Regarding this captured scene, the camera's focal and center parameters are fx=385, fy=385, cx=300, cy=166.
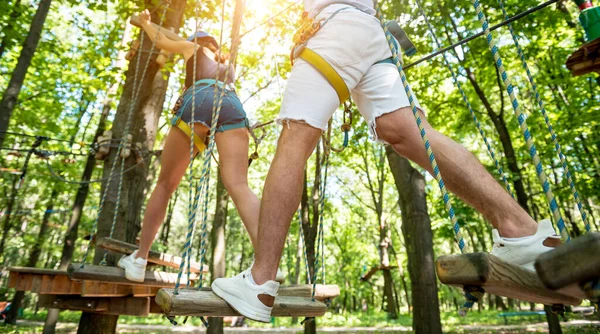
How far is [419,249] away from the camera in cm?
620

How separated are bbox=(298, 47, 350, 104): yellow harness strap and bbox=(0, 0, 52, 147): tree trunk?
357cm

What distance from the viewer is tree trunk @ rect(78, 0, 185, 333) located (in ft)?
15.0

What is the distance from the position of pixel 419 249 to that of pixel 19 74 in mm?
5792

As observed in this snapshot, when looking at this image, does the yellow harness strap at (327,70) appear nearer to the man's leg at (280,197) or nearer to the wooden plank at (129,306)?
the man's leg at (280,197)

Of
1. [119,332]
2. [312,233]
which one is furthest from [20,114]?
[312,233]

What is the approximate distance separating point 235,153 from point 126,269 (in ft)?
4.16

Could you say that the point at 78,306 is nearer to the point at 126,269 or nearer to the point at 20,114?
the point at 126,269

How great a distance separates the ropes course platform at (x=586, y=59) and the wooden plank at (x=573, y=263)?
304 cm

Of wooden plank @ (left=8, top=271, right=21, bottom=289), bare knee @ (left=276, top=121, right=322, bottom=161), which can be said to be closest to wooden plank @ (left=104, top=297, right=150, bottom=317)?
wooden plank @ (left=8, top=271, right=21, bottom=289)

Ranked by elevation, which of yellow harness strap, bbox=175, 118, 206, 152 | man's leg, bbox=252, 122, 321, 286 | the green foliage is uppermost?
the green foliage

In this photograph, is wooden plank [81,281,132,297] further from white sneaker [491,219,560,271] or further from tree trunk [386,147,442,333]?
tree trunk [386,147,442,333]

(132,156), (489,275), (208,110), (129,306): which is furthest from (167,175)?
(132,156)

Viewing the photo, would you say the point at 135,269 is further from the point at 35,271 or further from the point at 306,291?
the point at 306,291

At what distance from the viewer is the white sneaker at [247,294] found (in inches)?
59.8
